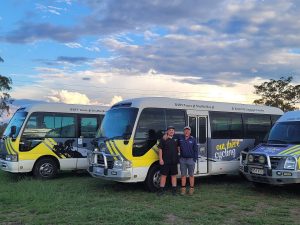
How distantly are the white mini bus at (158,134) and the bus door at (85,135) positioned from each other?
3.46 meters

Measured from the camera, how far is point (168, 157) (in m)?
11.2

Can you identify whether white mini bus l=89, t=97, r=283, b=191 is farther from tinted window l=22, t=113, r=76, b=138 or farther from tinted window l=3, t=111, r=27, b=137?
tinted window l=3, t=111, r=27, b=137

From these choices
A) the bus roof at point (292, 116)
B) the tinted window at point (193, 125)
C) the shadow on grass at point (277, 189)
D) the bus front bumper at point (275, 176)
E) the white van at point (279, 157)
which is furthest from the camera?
the tinted window at point (193, 125)

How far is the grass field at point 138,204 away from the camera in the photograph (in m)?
8.30

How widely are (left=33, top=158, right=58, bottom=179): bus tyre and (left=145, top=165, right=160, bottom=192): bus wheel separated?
185 inches

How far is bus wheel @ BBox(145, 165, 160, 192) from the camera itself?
11594 millimetres

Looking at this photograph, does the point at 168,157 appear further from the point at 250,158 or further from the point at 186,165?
the point at 250,158

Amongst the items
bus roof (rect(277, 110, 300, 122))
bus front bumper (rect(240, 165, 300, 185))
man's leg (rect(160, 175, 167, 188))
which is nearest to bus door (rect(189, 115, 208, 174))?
man's leg (rect(160, 175, 167, 188))

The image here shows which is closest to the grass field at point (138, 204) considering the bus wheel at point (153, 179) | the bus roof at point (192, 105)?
the bus wheel at point (153, 179)

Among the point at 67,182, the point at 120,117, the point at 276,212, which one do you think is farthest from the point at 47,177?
the point at 276,212

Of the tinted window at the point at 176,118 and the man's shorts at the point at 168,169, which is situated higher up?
the tinted window at the point at 176,118

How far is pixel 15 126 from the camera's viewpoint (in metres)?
14.6

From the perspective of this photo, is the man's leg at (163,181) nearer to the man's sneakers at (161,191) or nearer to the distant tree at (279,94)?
the man's sneakers at (161,191)

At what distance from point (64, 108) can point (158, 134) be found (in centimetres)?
501
